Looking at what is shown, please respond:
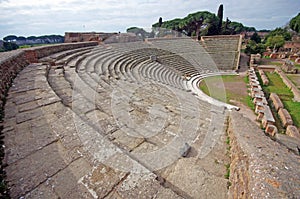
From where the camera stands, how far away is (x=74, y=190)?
1.61 metres

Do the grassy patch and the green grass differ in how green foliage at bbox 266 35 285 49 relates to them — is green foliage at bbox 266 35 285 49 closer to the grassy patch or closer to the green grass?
the green grass

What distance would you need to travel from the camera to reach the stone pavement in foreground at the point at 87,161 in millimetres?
1629

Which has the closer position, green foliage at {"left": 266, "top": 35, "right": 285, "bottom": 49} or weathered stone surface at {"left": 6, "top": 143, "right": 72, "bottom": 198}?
weathered stone surface at {"left": 6, "top": 143, "right": 72, "bottom": 198}

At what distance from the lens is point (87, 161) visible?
1.96 m

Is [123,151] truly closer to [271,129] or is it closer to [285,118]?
[271,129]

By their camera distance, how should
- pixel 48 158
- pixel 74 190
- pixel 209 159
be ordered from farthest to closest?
1. pixel 209 159
2. pixel 48 158
3. pixel 74 190

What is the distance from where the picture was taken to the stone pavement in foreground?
1.63m

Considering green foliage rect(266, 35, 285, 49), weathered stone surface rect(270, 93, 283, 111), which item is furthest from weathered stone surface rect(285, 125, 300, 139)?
green foliage rect(266, 35, 285, 49)

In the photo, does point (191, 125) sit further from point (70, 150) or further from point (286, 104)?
point (286, 104)

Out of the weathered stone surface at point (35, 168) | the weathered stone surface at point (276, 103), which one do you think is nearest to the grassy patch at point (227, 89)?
the weathered stone surface at point (276, 103)

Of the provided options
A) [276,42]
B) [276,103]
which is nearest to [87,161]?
[276,103]

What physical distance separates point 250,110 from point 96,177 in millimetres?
8940

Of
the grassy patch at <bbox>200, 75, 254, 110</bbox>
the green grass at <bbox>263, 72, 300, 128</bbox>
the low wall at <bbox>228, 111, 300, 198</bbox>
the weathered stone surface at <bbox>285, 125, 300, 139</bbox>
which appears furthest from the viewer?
the grassy patch at <bbox>200, 75, 254, 110</bbox>

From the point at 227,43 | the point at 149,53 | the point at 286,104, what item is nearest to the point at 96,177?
the point at 286,104
